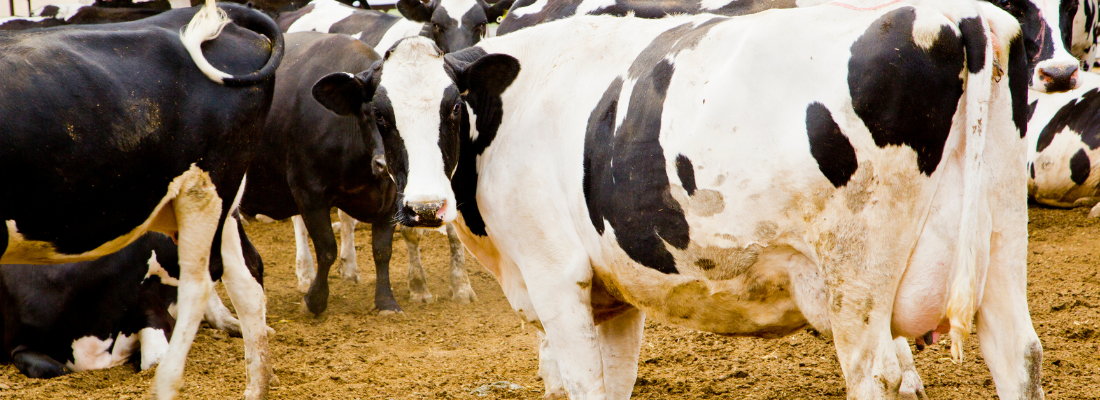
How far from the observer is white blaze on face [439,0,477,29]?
26.7ft

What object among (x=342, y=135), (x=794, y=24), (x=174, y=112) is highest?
(x=794, y=24)

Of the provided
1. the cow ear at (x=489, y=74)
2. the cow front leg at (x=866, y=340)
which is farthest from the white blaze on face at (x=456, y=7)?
the cow front leg at (x=866, y=340)

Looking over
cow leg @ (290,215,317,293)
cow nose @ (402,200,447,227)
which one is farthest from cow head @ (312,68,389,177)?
cow leg @ (290,215,317,293)

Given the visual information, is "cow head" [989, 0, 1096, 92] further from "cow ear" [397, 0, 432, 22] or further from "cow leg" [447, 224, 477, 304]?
"cow ear" [397, 0, 432, 22]

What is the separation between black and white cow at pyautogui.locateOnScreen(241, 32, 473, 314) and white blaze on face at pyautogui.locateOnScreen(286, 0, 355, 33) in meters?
2.92

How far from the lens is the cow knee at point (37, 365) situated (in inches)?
191

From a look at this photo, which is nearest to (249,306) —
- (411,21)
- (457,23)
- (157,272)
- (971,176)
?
(157,272)

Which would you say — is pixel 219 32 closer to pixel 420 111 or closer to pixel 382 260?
pixel 420 111

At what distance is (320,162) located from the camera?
601 cm

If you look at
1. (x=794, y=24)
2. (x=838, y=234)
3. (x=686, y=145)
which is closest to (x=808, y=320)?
(x=838, y=234)

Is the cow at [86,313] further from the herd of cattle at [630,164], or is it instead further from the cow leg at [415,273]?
the cow leg at [415,273]

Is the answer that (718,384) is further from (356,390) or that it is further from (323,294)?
(323,294)

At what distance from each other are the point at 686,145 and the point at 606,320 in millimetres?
1257

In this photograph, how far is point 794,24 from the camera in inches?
106
